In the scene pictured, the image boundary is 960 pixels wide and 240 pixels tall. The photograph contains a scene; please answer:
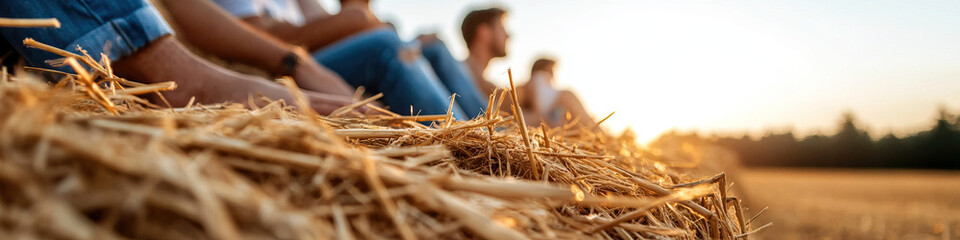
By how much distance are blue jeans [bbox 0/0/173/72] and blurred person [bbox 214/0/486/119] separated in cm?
59

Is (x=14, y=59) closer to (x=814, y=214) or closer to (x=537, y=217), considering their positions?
(x=537, y=217)

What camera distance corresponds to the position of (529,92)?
2465mm

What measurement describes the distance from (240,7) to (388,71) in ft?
1.95

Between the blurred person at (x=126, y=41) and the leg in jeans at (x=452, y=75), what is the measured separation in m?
0.92

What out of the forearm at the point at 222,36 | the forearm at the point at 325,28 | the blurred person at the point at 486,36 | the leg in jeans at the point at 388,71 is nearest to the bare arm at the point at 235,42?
the forearm at the point at 222,36

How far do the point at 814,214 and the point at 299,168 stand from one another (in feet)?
9.82

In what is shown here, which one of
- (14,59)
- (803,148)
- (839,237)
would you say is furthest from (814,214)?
(803,148)

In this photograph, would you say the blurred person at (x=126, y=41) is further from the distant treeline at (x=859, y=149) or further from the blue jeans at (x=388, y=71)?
the distant treeline at (x=859, y=149)

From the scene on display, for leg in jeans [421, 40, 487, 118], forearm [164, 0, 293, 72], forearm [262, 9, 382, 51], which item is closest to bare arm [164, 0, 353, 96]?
forearm [164, 0, 293, 72]

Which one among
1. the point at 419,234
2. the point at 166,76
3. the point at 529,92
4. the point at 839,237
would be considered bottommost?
the point at 839,237

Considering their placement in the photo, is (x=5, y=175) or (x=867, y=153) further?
(x=867, y=153)

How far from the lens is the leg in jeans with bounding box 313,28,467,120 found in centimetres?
117

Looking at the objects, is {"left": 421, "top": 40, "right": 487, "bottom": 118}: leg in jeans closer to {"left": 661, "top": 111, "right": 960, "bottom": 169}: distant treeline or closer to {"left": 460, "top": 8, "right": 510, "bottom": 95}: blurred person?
{"left": 460, "top": 8, "right": 510, "bottom": 95}: blurred person

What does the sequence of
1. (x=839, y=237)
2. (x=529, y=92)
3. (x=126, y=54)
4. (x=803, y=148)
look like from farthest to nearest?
(x=803, y=148) < (x=529, y=92) < (x=839, y=237) < (x=126, y=54)
